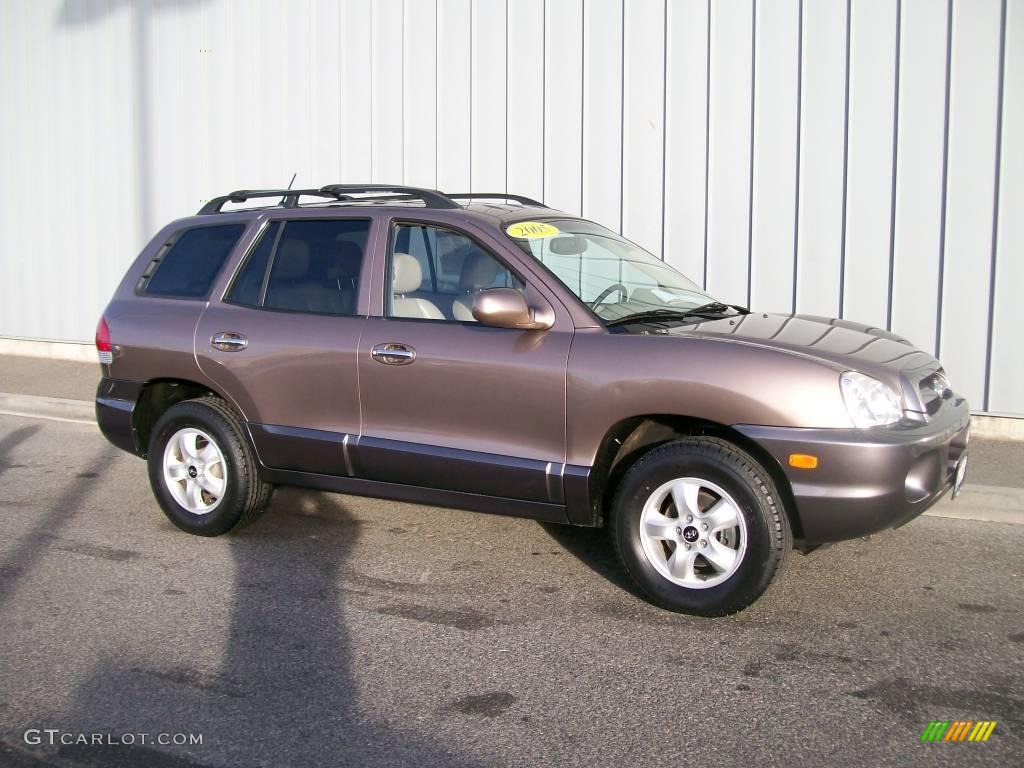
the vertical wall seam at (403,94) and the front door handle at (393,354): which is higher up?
the vertical wall seam at (403,94)

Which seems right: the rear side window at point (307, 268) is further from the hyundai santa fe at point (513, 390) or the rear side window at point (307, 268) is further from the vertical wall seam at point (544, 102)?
the vertical wall seam at point (544, 102)

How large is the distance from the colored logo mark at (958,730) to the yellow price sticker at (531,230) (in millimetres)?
2827

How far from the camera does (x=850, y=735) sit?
10.8 feet

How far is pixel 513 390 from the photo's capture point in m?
4.56

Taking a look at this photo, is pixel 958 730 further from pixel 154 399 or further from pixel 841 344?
pixel 154 399

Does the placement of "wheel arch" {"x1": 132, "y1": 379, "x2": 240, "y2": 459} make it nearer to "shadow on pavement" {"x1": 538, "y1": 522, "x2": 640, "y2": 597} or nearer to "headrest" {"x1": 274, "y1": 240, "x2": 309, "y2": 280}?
"headrest" {"x1": 274, "y1": 240, "x2": 309, "y2": 280}

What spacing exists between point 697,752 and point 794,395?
152 centimetres

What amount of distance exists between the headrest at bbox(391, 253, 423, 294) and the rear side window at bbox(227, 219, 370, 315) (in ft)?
0.64

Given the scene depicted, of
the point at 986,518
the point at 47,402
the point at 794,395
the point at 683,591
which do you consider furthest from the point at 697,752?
the point at 47,402

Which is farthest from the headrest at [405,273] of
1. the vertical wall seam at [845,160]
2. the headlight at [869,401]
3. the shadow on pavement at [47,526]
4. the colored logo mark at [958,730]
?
the vertical wall seam at [845,160]

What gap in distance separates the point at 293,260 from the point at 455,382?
1.36 meters

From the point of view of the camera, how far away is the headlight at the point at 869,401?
4000 millimetres

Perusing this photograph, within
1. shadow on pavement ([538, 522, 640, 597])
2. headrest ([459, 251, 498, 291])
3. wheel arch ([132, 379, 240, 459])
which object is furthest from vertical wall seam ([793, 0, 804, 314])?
wheel arch ([132, 379, 240, 459])

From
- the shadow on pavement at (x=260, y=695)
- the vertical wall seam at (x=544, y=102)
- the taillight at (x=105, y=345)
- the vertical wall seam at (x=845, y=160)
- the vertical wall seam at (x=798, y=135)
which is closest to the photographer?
the shadow on pavement at (x=260, y=695)
